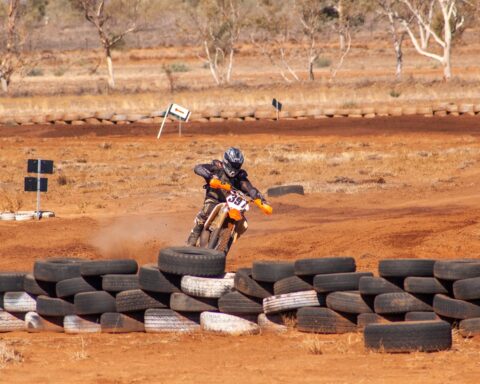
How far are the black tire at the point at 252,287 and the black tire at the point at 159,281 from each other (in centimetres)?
63

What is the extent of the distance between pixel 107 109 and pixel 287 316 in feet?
123

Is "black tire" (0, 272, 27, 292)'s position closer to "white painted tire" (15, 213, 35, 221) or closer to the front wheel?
the front wheel

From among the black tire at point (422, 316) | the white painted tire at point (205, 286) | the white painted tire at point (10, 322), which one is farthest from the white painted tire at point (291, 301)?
the white painted tire at point (10, 322)

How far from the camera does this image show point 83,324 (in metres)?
11.5

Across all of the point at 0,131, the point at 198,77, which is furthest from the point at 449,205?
the point at 198,77

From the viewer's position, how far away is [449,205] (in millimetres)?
20125

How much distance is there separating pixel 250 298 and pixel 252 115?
2943cm

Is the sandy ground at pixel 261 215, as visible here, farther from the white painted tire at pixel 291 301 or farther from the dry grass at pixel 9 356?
the white painted tire at pixel 291 301

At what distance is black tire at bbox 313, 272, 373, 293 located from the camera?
1041 centimetres

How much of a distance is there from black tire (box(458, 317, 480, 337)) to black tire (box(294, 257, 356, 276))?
1354mm

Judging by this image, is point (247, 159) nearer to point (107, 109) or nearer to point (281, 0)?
point (107, 109)

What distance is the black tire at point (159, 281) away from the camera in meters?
10.9

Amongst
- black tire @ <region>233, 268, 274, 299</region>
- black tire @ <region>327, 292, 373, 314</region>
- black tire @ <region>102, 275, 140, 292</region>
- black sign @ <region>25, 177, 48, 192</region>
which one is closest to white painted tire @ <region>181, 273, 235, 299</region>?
black tire @ <region>233, 268, 274, 299</region>

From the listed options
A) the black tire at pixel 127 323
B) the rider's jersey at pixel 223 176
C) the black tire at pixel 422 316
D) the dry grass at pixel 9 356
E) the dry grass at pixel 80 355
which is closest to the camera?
the dry grass at pixel 9 356
